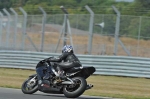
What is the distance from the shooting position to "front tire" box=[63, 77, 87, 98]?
12.9 m

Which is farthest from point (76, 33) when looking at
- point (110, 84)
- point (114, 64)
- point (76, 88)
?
point (76, 88)

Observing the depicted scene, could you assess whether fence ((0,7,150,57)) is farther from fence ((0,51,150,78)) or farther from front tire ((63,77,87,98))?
front tire ((63,77,87,98))

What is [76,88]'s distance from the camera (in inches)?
517

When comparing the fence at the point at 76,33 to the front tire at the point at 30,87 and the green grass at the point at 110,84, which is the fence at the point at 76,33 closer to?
the green grass at the point at 110,84

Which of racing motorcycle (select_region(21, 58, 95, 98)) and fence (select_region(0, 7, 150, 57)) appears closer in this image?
racing motorcycle (select_region(21, 58, 95, 98))

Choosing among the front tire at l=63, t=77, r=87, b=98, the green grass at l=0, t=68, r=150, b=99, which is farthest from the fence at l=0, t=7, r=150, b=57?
the front tire at l=63, t=77, r=87, b=98

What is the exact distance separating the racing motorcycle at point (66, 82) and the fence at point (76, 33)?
12695 millimetres

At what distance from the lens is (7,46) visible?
30.9m

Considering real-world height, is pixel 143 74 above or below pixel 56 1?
below

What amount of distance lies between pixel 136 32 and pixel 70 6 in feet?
40.5

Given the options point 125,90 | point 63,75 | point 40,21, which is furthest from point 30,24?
point 63,75

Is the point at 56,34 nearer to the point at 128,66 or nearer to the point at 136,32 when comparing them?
the point at 136,32

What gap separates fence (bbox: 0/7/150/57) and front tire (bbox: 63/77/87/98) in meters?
13.3

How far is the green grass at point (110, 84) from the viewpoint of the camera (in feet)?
52.2
